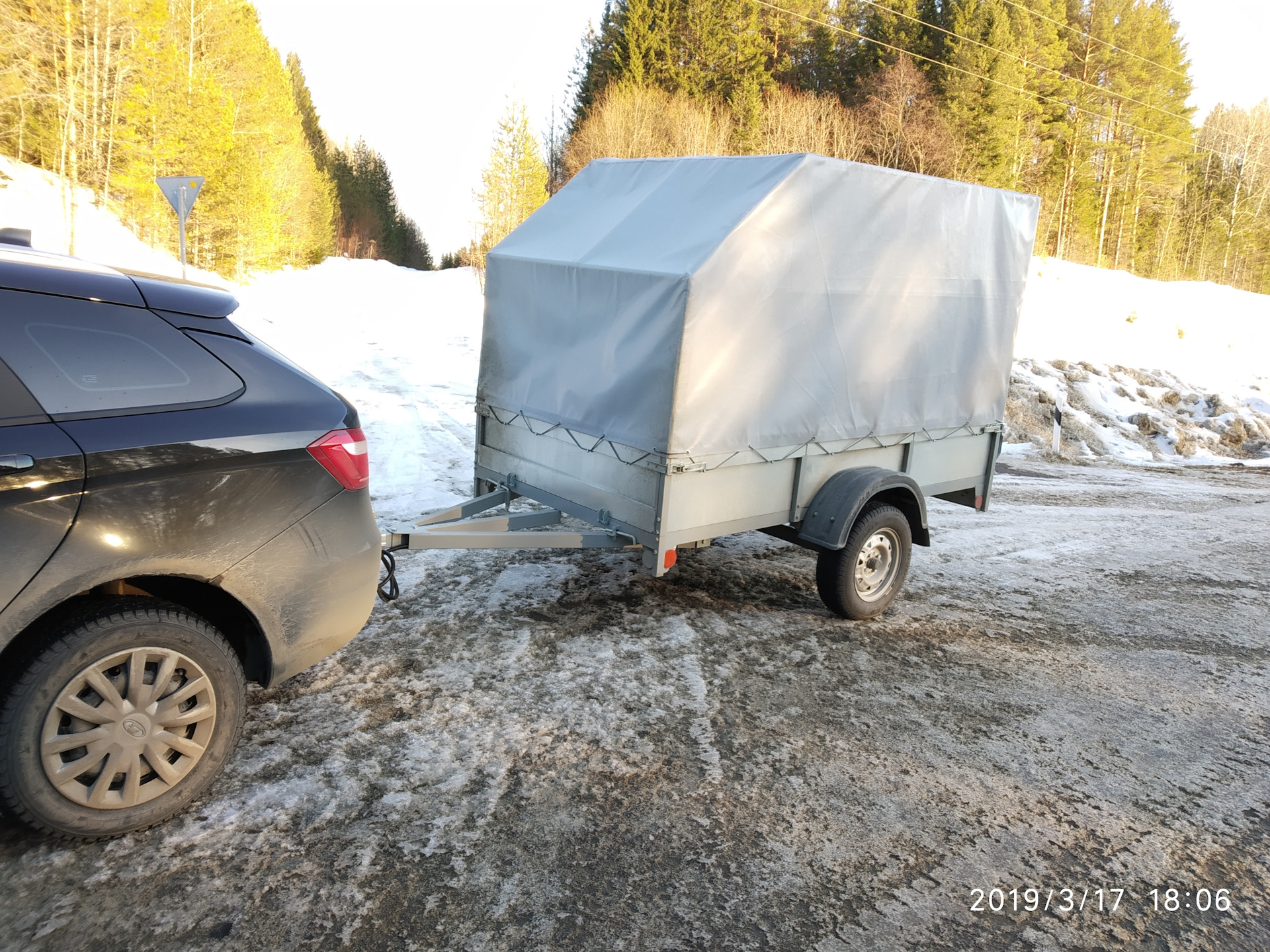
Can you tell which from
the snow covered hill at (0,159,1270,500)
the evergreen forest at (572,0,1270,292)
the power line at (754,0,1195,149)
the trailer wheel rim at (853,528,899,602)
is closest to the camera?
the trailer wheel rim at (853,528,899,602)

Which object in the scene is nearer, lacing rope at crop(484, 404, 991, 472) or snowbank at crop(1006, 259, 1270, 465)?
lacing rope at crop(484, 404, 991, 472)

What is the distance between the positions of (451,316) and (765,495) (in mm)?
23363

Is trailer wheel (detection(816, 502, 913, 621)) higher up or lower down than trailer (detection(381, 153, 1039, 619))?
lower down

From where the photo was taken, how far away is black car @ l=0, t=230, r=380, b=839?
2.81 metres

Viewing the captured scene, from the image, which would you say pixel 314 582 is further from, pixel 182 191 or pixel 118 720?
pixel 182 191

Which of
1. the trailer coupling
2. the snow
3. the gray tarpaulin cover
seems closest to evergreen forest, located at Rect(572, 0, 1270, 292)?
the snow

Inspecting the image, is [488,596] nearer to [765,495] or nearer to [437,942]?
[765,495]

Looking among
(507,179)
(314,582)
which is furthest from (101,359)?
(507,179)

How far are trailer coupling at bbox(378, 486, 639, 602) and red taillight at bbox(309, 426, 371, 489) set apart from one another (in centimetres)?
81

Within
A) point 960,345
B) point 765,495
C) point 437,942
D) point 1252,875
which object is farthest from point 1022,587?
point 437,942

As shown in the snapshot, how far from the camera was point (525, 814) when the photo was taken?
3.42 meters

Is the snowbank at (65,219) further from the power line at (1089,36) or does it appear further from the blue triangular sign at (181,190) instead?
the power line at (1089,36)

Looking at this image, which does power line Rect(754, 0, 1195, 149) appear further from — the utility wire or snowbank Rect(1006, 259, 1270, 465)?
snowbank Rect(1006, 259, 1270, 465)
